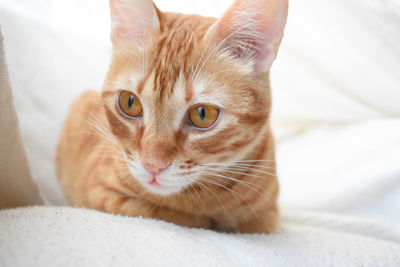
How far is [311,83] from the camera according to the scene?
1.83 meters

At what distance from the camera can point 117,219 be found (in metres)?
1.00

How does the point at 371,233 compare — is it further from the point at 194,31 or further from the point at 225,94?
the point at 194,31

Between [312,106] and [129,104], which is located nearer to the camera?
[129,104]

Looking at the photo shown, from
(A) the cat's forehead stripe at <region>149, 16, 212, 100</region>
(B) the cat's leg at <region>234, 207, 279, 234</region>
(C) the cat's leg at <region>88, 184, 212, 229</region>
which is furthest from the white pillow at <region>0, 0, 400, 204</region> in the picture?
(B) the cat's leg at <region>234, 207, 279, 234</region>

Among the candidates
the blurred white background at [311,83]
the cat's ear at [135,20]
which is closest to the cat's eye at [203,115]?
the cat's ear at [135,20]

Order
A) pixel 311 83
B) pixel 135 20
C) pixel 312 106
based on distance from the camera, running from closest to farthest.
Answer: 1. pixel 135 20
2. pixel 311 83
3. pixel 312 106

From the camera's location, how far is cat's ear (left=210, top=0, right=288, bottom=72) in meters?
1.00

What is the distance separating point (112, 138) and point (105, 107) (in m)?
0.09

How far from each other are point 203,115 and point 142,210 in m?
0.33

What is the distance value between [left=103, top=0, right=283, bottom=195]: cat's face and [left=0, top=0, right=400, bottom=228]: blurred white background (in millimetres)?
622

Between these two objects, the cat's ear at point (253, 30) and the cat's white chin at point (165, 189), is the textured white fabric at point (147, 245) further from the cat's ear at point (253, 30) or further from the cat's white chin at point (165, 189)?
the cat's ear at point (253, 30)

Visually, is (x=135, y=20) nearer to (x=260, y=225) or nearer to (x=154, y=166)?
(x=154, y=166)

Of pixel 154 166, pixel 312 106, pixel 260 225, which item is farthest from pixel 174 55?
pixel 312 106

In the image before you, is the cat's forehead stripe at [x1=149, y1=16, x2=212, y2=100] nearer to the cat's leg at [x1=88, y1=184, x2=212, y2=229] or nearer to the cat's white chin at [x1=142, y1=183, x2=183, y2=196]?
the cat's white chin at [x1=142, y1=183, x2=183, y2=196]
